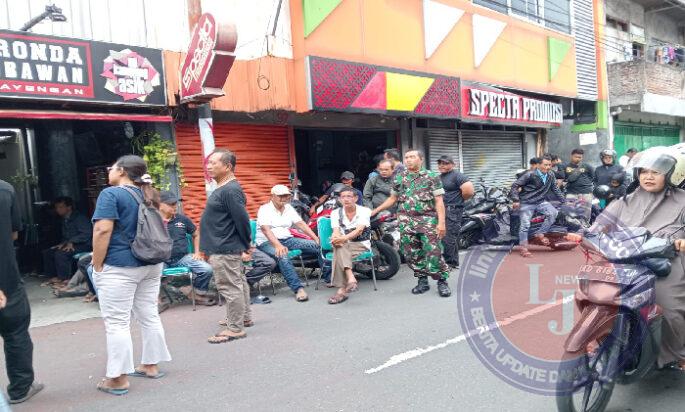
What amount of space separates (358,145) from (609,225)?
9.79 m

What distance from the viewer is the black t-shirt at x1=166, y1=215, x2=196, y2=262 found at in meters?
6.61

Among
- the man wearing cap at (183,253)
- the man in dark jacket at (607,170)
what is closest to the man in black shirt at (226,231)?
the man wearing cap at (183,253)

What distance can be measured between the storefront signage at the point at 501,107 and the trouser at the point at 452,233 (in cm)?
463

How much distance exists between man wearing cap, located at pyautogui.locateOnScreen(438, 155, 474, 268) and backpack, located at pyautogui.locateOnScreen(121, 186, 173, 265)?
4.56 m

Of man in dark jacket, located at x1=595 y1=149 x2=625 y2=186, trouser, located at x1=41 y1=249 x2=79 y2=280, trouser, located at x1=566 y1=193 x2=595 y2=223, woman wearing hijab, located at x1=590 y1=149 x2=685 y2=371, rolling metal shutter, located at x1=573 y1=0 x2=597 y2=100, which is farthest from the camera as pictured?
rolling metal shutter, located at x1=573 y1=0 x2=597 y2=100

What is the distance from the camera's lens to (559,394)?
9.77ft

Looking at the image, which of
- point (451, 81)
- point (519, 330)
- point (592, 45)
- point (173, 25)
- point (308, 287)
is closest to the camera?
point (519, 330)

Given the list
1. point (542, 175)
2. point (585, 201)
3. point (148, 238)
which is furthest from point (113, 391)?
point (585, 201)

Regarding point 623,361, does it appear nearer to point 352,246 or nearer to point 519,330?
point 519,330

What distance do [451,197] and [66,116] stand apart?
5.16 meters

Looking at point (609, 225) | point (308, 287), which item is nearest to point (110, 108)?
point (308, 287)

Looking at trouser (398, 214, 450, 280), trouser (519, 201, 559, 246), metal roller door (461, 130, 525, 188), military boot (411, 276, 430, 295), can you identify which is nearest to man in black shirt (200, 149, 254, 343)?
trouser (398, 214, 450, 280)

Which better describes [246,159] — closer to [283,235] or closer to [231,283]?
[283,235]

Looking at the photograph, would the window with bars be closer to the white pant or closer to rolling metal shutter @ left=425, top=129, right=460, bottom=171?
rolling metal shutter @ left=425, top=129, right=460, bottom=171
